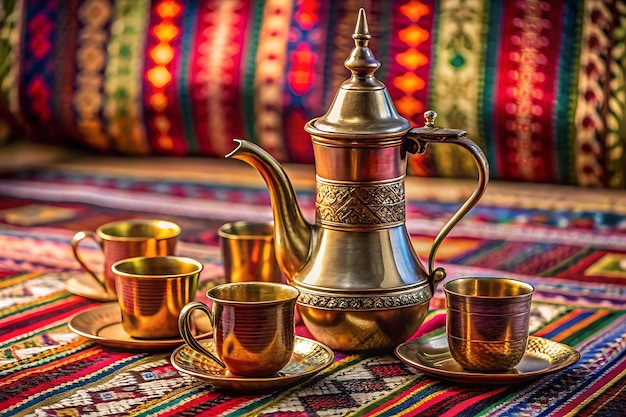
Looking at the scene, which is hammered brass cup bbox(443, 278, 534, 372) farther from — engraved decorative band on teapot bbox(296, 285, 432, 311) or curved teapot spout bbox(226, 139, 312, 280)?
curved teapot spout bbox(226, 139, 312, 280)

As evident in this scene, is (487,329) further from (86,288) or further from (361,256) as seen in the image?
(86,288)

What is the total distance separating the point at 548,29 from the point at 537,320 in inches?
32.4

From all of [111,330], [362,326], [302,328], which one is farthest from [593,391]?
[111,330]

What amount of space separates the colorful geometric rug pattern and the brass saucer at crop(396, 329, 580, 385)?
Answer: 0.04ft

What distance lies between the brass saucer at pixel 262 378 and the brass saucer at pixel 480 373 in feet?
0.26

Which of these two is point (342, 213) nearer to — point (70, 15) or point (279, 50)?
point (279, 50)

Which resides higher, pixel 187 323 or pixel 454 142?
pixel 454 142

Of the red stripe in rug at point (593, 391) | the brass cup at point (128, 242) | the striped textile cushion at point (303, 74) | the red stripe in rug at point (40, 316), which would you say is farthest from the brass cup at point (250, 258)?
the striped textile cushion at point (303, 74)

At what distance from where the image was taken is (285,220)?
1.06 m

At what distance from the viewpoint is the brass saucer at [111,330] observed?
104cm

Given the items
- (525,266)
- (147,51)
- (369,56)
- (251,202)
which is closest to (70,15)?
(147,51)

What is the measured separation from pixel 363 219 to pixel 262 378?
0.19 meters

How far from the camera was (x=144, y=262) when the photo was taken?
1.09 metres

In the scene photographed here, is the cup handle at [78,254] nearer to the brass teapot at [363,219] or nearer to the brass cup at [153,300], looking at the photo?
the brass cup at [153,300]
